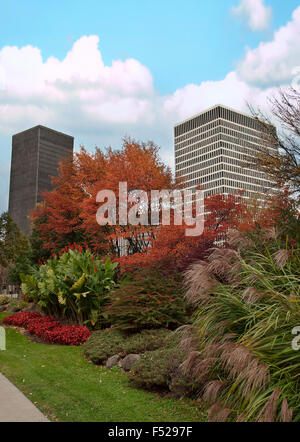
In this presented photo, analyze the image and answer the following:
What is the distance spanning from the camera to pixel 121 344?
8.77 metres

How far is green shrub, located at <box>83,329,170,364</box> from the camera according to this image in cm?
814

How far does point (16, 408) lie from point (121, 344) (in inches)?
142

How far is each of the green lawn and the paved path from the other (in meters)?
0.17

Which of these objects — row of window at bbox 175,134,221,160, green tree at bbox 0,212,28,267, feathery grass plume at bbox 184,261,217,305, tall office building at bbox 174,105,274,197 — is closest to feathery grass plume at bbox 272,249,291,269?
feathery grass plume at bbox 184,261,217,305

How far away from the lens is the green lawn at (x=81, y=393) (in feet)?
17.1

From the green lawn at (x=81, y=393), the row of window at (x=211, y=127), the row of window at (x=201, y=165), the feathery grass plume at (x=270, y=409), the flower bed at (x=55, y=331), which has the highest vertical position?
the row of window at (x=211, y=127)

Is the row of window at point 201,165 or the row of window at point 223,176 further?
the row of window at point 223,176

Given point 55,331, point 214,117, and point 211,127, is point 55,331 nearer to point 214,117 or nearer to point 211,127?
point 214,117

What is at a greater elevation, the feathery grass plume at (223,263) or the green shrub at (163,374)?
the feathery grass plume at (223,263)

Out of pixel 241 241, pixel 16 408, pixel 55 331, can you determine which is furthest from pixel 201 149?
pixel 16 408

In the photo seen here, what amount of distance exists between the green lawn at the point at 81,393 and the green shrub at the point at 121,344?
0.28 meters

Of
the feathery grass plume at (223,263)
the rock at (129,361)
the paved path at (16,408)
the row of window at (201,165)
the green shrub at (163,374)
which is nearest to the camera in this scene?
the paved path at (16,408)

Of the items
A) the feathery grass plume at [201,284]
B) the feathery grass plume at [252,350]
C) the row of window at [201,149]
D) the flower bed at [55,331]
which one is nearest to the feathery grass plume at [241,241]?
the feathery grass plume at [252,350]

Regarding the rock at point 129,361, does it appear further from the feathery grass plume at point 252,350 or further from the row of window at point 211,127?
the row of window at point 211,127
